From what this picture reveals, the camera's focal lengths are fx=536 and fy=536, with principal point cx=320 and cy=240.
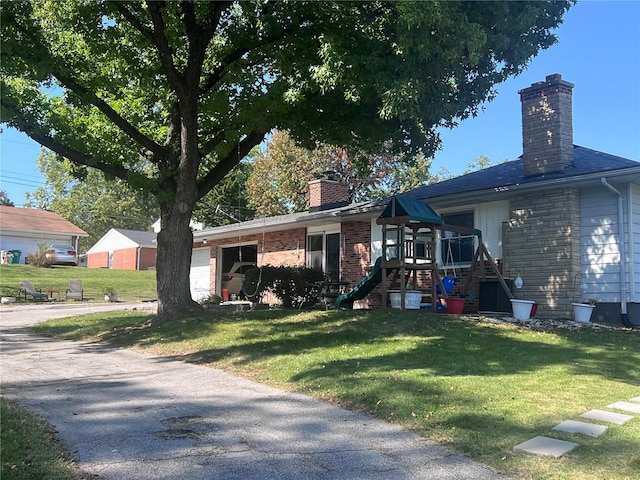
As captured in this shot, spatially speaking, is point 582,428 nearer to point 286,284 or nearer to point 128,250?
point 286,284

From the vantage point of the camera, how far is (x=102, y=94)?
45.5 ft

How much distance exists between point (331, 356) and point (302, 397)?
1854 millimetres

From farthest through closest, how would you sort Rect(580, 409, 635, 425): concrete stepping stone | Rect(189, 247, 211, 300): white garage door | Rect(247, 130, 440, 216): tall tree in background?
1. Rect(247, 130, 440, 216): tall tree in background
2. Rect(189, 247, 211, 300): white garage door
3. Rect(580, 409, 635, 425): concrete stepping stone

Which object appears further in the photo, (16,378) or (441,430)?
(16,378)

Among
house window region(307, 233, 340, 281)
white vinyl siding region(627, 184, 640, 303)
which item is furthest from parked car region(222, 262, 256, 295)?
white vinyl siding region(627, 184, 640, 303)

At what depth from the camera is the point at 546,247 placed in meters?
11.9

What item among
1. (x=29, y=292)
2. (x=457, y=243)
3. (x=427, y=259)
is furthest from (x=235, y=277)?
(x=427, y=259)

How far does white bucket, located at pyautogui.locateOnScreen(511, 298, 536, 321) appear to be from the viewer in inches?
434

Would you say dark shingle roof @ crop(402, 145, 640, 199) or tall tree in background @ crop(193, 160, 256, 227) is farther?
tall tree in background @ crop(193, 160, 256, 227)

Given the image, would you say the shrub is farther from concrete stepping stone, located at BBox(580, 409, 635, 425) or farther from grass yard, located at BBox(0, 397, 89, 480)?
concrete stepping stone, located at BBox(580, 409, 635, 425)

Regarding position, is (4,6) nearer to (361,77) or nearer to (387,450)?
(361,77)

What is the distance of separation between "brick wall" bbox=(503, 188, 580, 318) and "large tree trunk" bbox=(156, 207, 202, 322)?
7511mm

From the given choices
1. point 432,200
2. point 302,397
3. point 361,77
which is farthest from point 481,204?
point 302,397

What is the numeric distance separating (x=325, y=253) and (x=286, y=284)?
2.85 meters
